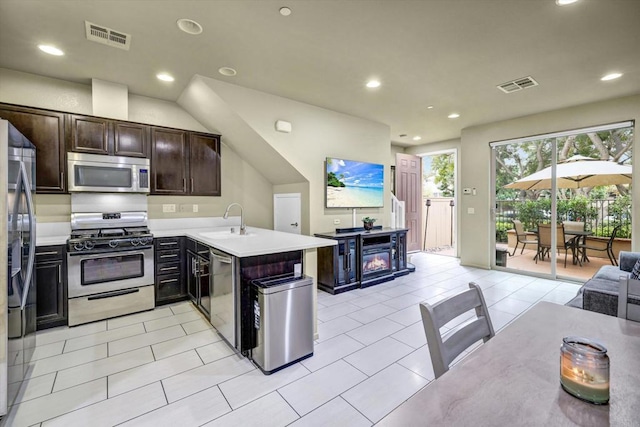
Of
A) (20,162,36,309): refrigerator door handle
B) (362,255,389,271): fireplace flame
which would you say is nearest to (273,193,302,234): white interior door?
(362,255,389,271): fireplace flame

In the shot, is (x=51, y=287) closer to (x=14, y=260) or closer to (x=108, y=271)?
(x=108, y=271)

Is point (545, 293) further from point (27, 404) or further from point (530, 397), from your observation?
point (27, 404)

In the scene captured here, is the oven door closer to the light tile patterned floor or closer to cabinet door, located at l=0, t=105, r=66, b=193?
the light tile patterned floor

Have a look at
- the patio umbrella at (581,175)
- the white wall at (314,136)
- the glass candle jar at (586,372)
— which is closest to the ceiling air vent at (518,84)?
the patio umbrella at (581,175)

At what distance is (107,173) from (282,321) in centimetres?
293

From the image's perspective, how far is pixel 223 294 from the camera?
2.65 meters

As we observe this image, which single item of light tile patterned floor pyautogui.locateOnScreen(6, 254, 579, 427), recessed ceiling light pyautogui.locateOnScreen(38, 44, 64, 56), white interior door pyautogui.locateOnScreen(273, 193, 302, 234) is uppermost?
recessed ceiling light pyautogui.locateOnScreen(38, 44, 64, 56)

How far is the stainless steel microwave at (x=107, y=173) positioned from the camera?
3.40 m

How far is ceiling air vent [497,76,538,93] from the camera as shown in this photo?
3.55 metres

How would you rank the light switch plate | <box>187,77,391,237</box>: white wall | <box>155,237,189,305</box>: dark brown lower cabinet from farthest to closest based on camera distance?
<box>187,77,391,237</box>: white wall < <box>155,237,189,305</box>: dark brown lower cabinet < the light switch plate

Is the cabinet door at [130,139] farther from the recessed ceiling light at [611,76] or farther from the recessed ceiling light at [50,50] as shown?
the recessed ceiling light at [611,76]

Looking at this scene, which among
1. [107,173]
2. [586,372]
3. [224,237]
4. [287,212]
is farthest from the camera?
[287,212]

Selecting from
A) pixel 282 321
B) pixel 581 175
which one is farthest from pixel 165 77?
pixel 581 175

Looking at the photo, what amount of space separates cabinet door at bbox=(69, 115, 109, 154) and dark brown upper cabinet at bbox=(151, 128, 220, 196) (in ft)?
1.69
